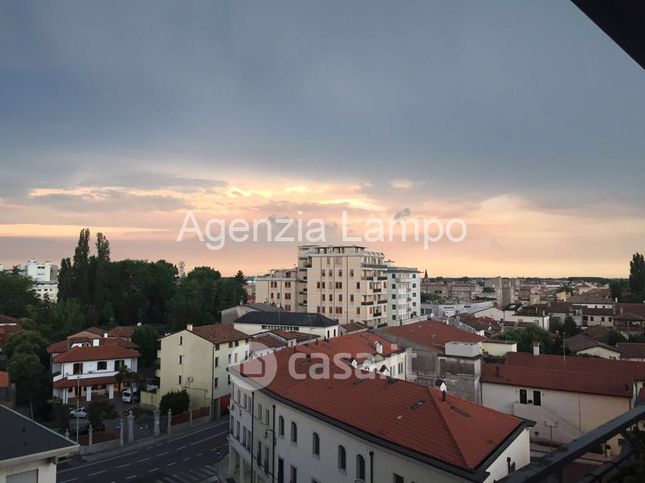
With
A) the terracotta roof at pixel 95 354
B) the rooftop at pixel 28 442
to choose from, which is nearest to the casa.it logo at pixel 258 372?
the rooftop at pixel 28 442

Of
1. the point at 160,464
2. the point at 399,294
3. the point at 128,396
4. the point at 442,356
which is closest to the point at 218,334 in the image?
the point at 128,396

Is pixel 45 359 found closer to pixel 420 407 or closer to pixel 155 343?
pixel 155 343

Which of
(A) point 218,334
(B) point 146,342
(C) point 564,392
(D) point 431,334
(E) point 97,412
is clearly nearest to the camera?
(C) point 564,392

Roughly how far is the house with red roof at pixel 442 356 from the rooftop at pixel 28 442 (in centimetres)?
1534

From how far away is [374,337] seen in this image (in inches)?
1038

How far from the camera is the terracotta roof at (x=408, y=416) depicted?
9750mm

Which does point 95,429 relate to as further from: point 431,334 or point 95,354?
point 431,334

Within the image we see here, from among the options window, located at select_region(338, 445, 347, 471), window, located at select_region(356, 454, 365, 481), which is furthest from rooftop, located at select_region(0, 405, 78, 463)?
window, located at select_region(356, 454, 365, 481)

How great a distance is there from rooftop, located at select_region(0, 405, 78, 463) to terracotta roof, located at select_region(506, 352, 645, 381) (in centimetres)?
1962

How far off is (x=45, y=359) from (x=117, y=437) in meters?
14.8

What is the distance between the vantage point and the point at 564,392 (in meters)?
19.0

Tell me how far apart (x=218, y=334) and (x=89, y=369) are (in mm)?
8898

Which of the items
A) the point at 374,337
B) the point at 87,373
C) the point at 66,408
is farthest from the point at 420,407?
the point at 87,373

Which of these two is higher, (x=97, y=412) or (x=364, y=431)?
(x=364, y=431)
